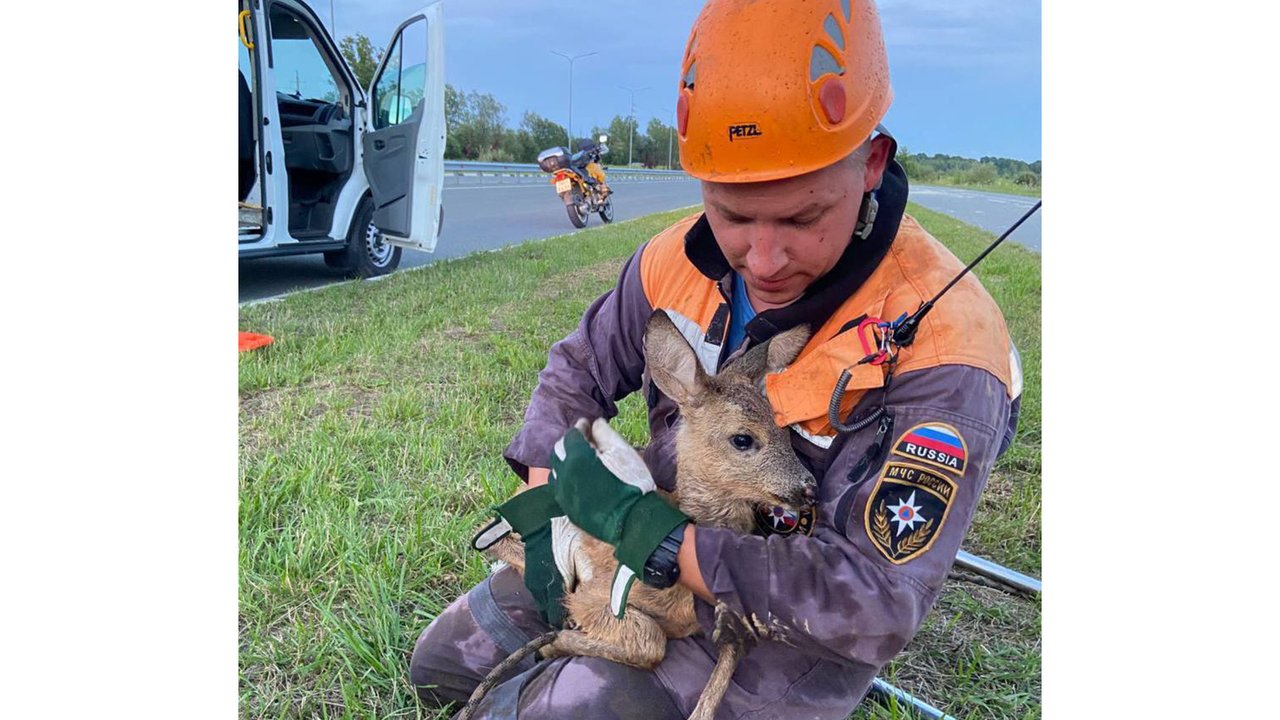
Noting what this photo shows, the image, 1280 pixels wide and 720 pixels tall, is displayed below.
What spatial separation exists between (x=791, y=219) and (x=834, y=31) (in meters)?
0.31

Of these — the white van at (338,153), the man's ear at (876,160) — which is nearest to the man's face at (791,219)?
the man's ear at (876,160)

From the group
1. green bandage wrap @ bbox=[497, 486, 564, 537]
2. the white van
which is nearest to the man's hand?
green bandage wrap @ bbox=[497, 486, 564, 537]

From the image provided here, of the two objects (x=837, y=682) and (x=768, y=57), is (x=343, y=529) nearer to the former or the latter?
(x=837, y=682)

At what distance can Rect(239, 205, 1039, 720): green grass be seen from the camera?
2.25m

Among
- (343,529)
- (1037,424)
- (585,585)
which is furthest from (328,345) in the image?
(1037,424)

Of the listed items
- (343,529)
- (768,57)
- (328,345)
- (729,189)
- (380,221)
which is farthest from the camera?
(380,221)

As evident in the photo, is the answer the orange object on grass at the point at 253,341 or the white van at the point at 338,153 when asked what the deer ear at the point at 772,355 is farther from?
the white van at the point at 338,153

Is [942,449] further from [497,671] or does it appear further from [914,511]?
[497,671]

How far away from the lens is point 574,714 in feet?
5.67

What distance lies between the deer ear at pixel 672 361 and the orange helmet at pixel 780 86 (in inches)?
14.6

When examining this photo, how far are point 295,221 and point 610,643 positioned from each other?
24.4 feet

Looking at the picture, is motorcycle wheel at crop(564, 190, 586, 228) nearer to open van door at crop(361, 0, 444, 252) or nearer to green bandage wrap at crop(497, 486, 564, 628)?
open van door at crop(361, 0, 444, 252)

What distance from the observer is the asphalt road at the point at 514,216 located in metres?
7.16

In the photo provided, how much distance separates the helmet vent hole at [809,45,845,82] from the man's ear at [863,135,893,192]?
0.24 meters
